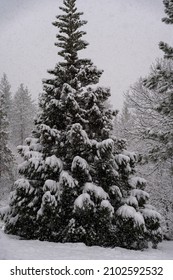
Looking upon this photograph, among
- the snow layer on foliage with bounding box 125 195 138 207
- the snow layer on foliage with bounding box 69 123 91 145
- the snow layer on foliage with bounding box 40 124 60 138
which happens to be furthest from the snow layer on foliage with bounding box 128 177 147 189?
the snow layer on foliage with bounding box 40 124 60 138

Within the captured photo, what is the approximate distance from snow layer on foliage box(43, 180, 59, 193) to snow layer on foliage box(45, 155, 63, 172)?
1.69ft

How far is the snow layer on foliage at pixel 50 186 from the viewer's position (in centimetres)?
1130

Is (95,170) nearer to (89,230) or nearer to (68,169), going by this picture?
(68,169)

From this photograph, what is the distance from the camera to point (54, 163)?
11.7 meters

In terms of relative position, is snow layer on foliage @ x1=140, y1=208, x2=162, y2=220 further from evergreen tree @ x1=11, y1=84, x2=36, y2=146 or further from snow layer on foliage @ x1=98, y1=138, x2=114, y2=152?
evergreen tree @ x1=11, y1=84, x2=36, y2=146

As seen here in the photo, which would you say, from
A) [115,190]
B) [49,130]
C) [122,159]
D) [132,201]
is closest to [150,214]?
[132,201]

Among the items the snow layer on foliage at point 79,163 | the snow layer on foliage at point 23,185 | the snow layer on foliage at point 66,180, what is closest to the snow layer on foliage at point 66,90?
the snow layer on foliage at point 79,163

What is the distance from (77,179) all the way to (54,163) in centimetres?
128

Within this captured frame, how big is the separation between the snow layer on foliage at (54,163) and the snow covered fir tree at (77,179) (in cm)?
4

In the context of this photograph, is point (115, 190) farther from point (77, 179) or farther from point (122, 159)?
point (77, 179)

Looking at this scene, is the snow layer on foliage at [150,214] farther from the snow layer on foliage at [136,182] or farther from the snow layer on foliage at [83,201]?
the snow layer on foliage at [83,201]
